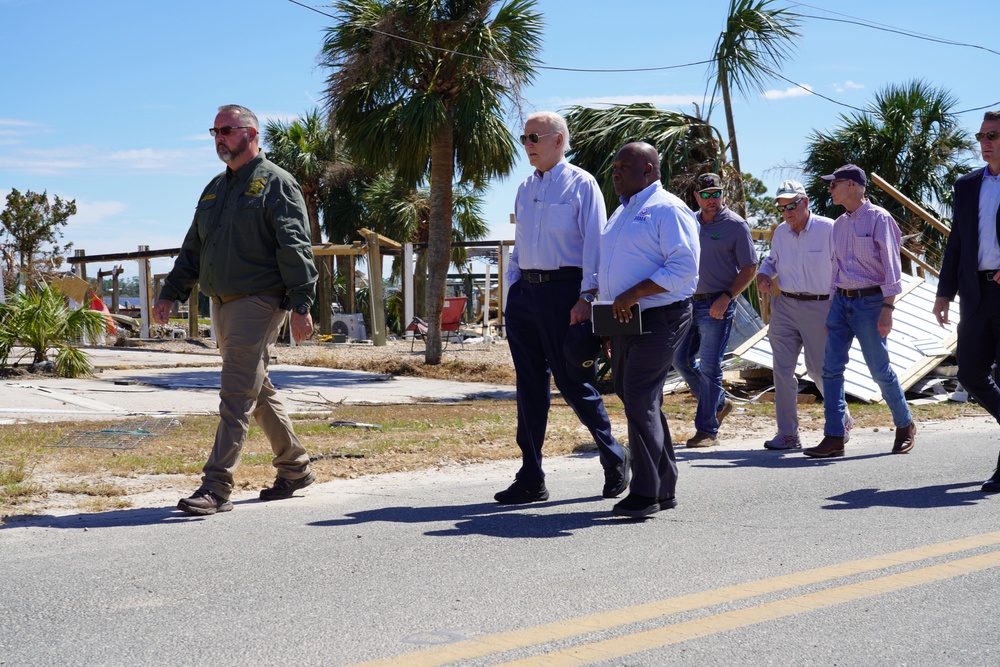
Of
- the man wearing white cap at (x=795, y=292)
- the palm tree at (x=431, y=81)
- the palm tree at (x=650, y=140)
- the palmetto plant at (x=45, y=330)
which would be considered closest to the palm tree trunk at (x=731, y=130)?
the palm tree at (x=650, y=140)

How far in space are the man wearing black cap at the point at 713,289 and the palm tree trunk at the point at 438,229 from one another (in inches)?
342

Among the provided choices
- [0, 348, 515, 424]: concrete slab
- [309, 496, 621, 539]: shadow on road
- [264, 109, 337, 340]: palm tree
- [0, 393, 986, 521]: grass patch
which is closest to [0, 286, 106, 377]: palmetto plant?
[0, 348, 515, 424]: concrete slab

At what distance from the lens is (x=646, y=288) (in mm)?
4887

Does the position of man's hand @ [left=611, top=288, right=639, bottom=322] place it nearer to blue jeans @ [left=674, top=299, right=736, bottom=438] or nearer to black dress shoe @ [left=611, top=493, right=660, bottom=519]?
black dress shoe @ [left=611, top=493, right=660, bottom=519]

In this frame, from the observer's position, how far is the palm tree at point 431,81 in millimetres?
15414

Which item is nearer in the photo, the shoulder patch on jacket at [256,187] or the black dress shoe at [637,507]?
the black dress shoe at [637,507]

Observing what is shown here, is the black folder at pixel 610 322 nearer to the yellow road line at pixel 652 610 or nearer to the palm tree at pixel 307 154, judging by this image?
the yellow road line at pixel 652 610

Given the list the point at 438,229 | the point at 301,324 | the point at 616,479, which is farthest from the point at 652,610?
the point at 438,229

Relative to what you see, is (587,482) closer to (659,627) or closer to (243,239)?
(243,239)

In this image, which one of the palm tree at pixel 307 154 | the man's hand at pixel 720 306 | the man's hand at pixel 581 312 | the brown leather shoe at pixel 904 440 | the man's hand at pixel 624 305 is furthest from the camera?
the palm tree at pixel 307 154

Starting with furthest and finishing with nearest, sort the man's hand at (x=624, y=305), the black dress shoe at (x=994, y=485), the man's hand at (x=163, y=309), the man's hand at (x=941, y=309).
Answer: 1. the man's hand at (x=941, y=309)
2. the black dress shoe at (x=994, y=485)
3. the man's hand at (x=163, y=309)
4. the man's hand at (x=624, y=305)

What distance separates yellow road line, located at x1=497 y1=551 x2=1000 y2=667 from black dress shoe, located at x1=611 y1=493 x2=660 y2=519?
1.29m

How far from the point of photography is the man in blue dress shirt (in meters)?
4.92

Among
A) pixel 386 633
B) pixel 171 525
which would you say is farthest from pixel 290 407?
pixel 386 633
